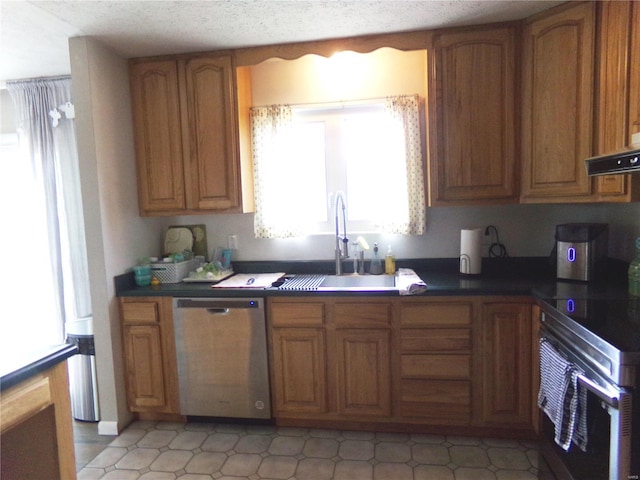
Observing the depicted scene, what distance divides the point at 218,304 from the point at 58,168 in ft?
5.39

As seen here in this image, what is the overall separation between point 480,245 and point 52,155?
3.05 metres

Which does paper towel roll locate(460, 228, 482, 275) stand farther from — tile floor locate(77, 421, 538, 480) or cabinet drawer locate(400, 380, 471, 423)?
tile floor locate(77, 421, 538, 480)

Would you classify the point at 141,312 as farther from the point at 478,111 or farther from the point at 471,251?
the point at 478,111

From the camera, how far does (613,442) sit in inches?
48.5

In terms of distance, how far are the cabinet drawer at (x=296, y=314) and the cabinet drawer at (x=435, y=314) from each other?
483 mm

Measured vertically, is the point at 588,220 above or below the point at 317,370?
above

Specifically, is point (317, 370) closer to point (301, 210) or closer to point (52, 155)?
point (301, 210)

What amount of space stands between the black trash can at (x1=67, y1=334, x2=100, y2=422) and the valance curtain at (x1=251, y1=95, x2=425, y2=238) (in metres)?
1.32

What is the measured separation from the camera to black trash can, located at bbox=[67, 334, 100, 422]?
250 centimetres

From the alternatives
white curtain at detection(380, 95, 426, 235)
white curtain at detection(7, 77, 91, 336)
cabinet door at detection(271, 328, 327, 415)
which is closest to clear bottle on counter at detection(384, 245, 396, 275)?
white curtain at detection(380, 95, 426, 235)

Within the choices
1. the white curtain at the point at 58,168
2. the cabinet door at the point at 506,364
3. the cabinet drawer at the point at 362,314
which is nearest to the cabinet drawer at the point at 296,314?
the cabinet drawer at the point at 362,314

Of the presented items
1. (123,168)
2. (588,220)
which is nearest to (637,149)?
(588,220)

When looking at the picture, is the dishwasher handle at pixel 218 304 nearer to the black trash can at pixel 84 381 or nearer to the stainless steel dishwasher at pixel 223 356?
the stainless steel dishwasher at pixel 223 356

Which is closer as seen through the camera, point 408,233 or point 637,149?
point 637,149
